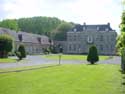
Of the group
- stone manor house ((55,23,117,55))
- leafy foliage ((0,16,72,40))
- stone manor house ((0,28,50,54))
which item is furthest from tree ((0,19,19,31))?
stone manor house ((55,23,117,55))

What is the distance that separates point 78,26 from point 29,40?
23498 mm

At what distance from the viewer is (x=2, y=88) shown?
586 inches

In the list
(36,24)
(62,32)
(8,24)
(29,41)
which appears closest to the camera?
(29,41)

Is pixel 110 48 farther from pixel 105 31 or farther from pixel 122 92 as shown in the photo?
pixel 122 92

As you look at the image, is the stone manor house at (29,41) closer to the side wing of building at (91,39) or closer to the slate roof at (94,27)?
the side wing of building at (91,39)

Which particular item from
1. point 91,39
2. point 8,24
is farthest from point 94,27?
point 8,24

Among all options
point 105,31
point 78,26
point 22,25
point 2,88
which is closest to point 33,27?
point 22,25

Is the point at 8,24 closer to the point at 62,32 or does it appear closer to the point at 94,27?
the point at 62,32

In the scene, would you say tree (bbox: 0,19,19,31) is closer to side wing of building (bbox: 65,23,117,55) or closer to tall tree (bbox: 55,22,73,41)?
tall tree (bbox: 55,22,73,41)

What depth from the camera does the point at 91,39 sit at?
4117 inches

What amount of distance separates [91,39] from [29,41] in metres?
25.0

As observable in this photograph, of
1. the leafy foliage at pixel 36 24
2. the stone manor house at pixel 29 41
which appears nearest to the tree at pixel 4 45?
the stone manor house at pixel 29 41

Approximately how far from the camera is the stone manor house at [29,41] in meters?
80.7

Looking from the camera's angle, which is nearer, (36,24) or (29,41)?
(29,41)
